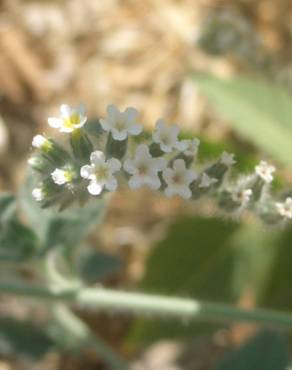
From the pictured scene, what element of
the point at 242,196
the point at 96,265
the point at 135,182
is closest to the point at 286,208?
the point at 242,196

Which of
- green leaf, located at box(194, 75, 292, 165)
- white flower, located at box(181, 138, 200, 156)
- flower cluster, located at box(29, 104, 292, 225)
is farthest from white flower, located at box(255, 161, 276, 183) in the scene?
green leaf, located at box(194, 75, 292, 165)

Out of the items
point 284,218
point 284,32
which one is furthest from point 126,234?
point 284,218

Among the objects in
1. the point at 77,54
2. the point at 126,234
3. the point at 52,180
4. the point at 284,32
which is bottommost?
the point at 52,180

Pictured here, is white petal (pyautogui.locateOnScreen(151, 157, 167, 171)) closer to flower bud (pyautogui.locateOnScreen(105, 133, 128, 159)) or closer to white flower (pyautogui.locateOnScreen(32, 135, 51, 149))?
flower bud (pyautogui.locateOnScreen(105, 133, 128, 159))

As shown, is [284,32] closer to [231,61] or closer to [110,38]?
[231,61]

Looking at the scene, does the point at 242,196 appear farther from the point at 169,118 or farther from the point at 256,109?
the point at 169,118

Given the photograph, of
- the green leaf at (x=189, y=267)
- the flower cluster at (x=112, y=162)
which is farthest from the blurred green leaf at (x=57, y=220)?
the green leaf at (x=189, y=267)
